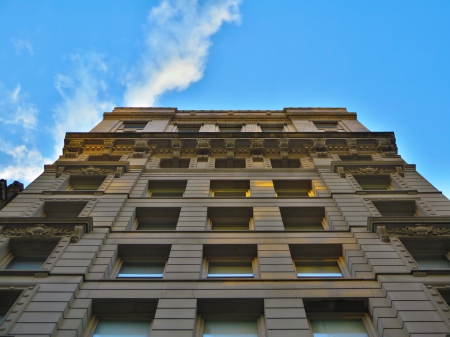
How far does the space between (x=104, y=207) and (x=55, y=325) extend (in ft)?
28.5

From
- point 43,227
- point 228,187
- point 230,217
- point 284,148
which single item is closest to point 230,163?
point 284,148

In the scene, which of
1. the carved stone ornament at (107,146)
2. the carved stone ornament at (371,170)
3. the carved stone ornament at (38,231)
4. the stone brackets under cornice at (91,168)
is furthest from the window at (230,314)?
the carved stone ornament at (107,146)

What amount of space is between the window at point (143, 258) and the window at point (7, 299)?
4055 millimetres

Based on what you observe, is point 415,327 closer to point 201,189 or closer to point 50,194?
point 201,189

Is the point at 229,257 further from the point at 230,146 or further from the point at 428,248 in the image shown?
the point at 230,146

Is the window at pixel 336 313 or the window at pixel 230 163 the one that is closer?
the window at pixel 336 313

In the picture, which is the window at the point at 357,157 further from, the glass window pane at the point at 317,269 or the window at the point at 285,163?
the glass window pane at the point at 317,269

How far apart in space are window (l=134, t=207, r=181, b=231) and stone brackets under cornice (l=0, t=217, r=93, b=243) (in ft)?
11.5

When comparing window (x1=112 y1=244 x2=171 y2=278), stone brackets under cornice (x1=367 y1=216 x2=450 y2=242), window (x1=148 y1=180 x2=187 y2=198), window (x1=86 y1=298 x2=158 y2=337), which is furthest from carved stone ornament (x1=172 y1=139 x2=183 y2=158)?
window (x1=86 y1=298 x2=158 y2=337)

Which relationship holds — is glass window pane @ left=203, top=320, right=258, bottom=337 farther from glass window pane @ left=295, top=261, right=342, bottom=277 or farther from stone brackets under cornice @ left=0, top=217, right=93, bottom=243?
stone brackets under cornice @ left=0, top=217, right=93, bottom=243

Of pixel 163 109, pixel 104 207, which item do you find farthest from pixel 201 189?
pixel 163 109

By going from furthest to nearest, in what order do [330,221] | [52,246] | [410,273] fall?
[330,221] < [52,246] < [410,273]

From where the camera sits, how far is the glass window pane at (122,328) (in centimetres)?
1405

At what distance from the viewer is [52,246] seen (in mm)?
17938
